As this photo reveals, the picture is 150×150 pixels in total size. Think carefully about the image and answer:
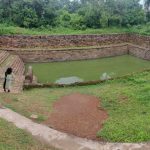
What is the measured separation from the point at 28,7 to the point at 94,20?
5.36 m

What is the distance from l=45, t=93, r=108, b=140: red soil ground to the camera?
8000mm

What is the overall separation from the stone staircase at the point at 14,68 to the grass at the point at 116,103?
74 centimetres

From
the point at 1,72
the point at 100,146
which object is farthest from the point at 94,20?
the point at 100,146

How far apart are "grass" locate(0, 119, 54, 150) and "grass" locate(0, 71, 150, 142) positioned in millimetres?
1366

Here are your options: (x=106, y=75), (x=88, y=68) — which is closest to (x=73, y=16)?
(x=88, y=68)

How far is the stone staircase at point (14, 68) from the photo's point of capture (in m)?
13.1

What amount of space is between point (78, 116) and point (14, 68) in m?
8.79

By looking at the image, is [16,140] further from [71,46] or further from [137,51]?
[137,51]

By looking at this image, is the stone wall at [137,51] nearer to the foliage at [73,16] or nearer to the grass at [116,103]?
the foliage at [73,16]

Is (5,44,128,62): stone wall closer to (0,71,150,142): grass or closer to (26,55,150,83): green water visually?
(26,55,150,83): green water

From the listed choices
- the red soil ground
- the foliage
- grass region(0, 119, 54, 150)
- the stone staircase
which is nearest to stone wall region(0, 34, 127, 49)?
the stone staircase

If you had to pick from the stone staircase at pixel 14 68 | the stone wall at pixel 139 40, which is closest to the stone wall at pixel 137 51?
the stone wall at pixel 139 40

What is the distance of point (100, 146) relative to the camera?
23.3 ft

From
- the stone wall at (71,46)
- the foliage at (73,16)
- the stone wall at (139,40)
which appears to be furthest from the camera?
the foliage at (73,16)
